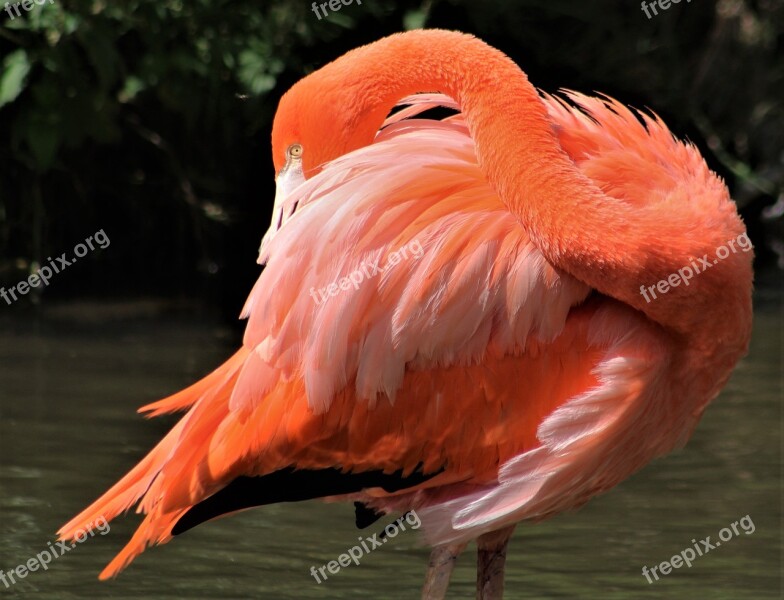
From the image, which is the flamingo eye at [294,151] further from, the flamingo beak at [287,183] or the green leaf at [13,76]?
the green leaf at [13,76]

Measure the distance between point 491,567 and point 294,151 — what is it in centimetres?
133

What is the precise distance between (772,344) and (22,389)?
4.20 m

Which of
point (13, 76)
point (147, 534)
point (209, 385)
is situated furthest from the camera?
point (13, 76)

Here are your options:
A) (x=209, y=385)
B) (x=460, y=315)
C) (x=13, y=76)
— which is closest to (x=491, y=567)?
(x=460, y=315)

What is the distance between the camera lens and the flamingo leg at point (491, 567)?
13.7 feet

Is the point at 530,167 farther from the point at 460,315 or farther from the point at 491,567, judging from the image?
the point at 491,567

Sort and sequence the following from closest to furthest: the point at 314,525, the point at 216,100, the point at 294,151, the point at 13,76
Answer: the point at 294,151 → the point at 314,525 → the point at 13,76 → the point at 216,100

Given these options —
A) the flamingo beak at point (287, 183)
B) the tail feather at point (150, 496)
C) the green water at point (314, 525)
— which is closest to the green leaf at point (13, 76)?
the green water at point (314, 525)

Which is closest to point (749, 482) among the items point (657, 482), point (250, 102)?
point (657, 482)

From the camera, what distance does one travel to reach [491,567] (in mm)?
4203

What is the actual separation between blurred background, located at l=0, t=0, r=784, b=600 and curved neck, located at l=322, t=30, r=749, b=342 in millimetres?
1434

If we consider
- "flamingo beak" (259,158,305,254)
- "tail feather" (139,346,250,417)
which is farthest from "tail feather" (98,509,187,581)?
"flamingo beak" (259,158,305,254)

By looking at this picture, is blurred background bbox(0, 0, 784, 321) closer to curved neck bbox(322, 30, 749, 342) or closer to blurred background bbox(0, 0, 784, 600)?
blurred background bbox(0, 0, 784, 600)

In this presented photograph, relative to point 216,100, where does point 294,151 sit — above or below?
above
